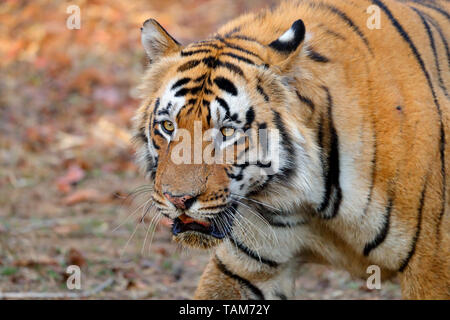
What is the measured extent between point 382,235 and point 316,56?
35.5 inches

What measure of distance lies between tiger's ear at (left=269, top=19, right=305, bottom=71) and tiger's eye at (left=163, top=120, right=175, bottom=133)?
1.80ft

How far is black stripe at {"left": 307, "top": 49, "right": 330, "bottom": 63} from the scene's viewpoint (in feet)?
10.5

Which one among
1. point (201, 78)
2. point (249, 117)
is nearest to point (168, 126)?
point (201, 78)

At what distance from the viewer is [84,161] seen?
730 cm

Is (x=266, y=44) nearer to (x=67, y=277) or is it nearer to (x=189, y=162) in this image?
(x=189, y=162)

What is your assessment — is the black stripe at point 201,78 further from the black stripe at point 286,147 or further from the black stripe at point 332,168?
the black stripe at point 332,168

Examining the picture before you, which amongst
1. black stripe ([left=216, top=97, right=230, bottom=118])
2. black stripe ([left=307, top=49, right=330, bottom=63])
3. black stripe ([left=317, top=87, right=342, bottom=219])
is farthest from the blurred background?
black stripe ([left=307, top=49, right=330, bottom=63])

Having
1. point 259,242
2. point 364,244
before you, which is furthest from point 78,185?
point 364,244

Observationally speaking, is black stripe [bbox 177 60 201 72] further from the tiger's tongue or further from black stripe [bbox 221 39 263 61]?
the tiger's tongue

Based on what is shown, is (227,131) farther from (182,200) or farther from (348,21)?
(348,21)

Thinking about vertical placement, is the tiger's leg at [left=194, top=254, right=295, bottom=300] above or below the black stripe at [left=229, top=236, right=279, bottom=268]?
below


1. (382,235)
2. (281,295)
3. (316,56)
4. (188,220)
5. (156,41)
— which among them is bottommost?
(281,295)

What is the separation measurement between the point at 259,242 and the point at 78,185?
3.80m
